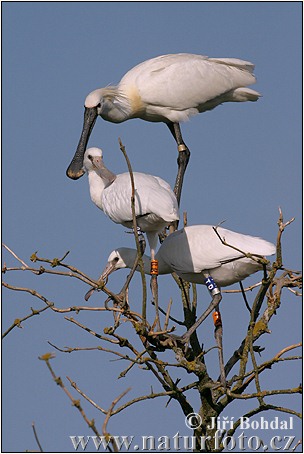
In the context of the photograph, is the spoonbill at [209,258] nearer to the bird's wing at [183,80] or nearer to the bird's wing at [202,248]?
the bird's wing at [202,248]

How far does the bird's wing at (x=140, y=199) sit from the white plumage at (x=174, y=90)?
2222mm

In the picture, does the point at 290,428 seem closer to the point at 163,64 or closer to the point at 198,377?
the point at 198,377

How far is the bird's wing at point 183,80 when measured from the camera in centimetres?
1149

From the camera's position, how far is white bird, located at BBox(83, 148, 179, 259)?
851cm

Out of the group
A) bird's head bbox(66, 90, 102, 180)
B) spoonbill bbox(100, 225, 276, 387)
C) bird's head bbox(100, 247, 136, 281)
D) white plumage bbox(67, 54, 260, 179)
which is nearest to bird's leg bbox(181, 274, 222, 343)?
spoonbill bbox(100, 225, 276, 387)

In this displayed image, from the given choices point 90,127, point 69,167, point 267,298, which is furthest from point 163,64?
point 267,298

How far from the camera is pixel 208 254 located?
874 centimetres

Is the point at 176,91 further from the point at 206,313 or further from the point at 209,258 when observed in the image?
the point at 206,313

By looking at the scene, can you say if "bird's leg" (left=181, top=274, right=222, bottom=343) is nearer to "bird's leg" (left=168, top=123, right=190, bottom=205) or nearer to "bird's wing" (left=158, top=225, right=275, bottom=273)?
"bird's wing" (left=158, top=225, right=275, bottom=273)

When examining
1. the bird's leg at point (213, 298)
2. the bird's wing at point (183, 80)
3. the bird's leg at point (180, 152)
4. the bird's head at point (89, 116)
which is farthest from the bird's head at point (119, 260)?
the bird's wing at point (183, 80)

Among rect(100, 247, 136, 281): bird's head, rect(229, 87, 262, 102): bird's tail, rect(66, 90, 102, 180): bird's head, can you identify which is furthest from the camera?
A: rect(229, 87, 262, 102): bird's tail

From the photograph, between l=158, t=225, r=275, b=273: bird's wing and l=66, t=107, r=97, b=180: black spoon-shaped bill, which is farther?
l=66, t=107, r=97, b=180: black spoon-shaped bill

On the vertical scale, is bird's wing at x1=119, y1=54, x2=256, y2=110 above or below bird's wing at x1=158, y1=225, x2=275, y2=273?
above

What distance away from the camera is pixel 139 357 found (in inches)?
275
